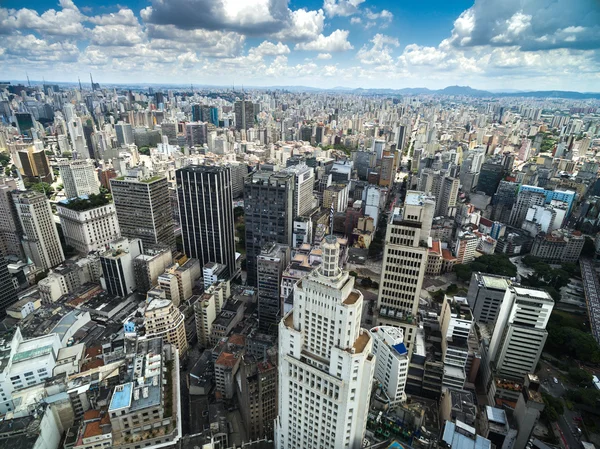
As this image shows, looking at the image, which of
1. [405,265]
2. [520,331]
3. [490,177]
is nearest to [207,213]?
[405,265]

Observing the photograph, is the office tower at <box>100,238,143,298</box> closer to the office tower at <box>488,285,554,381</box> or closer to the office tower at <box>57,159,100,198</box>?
the office tower at <box>57,159,100,198</box>

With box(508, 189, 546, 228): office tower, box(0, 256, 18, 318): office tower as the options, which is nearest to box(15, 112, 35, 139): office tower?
box(0, 256, 18, 318): office tower

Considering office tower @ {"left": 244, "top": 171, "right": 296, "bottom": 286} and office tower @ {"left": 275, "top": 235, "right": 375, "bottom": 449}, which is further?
office tower @ {"left": 244, "top": 171, "right": 296, "bottom": 286}

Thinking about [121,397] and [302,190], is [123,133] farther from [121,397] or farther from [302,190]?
[121,397]

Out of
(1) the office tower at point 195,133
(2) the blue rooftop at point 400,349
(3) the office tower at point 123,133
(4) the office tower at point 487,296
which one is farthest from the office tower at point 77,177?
(4) the office tower at point 487,296

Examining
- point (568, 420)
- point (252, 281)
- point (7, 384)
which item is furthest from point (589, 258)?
point (7, 384)
